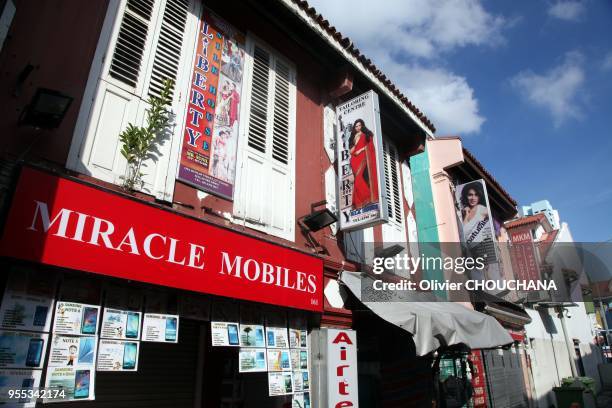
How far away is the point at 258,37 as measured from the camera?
289 inches

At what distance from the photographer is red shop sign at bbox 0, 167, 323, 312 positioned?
3.43 meters

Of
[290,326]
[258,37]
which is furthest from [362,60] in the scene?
[290,326]

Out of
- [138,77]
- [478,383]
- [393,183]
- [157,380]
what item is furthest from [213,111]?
[478,383]

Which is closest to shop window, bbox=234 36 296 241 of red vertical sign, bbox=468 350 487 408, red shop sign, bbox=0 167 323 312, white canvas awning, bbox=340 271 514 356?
red shop sign, bbox=0 167 323 312

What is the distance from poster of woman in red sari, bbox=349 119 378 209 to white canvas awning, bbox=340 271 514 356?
144 cm

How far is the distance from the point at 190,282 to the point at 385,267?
5237 millimetres

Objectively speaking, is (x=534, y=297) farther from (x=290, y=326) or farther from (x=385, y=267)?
(x=290, y=326)

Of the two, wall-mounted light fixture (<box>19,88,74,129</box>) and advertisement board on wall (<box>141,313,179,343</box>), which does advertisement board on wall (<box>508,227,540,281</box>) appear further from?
wall-mounted light fixture (<box>19,88,74,129</box>)

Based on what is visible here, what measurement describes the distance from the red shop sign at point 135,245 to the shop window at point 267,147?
0.68 m

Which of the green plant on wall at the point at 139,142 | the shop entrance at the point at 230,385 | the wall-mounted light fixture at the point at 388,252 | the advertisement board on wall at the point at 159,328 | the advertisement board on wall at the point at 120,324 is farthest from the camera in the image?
the wall-mounted light fixture at the point at 388,252

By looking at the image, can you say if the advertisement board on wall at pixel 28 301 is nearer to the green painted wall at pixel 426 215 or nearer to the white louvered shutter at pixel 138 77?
the white louvered shutter at pixel 138 77

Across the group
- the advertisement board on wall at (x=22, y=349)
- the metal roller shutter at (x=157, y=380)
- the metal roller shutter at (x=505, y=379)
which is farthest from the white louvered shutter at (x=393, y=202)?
the advertisement board on wall at (x=22, y=349)

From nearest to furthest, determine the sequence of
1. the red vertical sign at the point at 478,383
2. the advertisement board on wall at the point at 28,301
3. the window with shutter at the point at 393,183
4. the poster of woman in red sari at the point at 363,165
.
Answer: the advertisement board on wall at the point at 28,301 < the poster of woman in red sari at the point at 363,165 < the window with shutter at the point at 393,183 < the red vertical sign at the point at 478,383

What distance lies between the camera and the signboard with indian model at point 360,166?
272 inches
